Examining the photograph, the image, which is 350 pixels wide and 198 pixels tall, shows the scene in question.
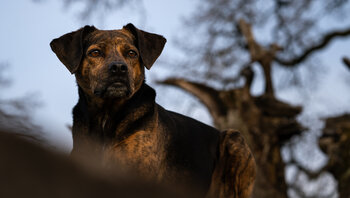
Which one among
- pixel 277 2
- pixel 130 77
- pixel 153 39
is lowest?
pixel 130 77

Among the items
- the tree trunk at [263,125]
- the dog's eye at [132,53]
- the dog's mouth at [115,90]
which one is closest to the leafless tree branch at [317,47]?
the tree trunk at [263,125]

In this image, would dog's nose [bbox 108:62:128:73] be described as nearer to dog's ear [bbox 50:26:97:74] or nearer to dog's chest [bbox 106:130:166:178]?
dog's ear [bbox 50:26:97:74]

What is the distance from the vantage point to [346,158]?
11.9m

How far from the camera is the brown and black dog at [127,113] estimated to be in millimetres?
4270

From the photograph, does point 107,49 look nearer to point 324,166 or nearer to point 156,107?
point 156,107

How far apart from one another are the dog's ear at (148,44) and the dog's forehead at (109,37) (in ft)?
0.37

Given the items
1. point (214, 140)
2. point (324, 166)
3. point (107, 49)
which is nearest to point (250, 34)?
point (324, 166)

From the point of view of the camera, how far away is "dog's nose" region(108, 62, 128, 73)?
13.9 ft

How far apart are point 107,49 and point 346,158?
947 cm

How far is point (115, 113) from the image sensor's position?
4504 mm

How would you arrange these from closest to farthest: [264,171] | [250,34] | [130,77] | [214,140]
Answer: [130,77] < [214,140] < [264,171] < [250,34]

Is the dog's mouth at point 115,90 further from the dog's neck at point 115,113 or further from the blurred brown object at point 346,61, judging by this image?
the blurred brown object at point 346,61

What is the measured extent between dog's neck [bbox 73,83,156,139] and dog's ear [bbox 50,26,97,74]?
31cm

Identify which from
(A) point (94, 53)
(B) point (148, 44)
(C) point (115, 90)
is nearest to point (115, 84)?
(C) point (115, 90)
